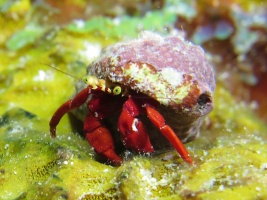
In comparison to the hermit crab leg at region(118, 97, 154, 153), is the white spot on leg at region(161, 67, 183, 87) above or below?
above

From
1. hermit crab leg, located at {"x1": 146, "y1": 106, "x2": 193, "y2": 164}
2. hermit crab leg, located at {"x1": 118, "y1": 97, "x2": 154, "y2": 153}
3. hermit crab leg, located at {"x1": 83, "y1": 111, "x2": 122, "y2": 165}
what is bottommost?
hermit crab leg, located at {"x1": 83, "y1": 111, "x2": 122, "y2": 165}

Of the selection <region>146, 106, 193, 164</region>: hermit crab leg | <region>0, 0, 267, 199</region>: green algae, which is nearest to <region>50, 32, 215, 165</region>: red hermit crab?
<region>146, 106, 193, 164</region>: hermit crab leg

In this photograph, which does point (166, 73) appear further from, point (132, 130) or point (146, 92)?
point (132, 130)

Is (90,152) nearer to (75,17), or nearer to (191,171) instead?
(191,171)

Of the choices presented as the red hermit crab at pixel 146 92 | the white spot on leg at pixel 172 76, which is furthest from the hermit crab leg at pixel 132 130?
the white spot on leg at pixel 172 76

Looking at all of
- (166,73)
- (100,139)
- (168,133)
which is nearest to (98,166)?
(100,139)

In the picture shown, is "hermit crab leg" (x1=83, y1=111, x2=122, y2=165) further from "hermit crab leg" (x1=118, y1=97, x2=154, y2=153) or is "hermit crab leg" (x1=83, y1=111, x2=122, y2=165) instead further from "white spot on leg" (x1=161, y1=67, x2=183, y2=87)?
"white spot on leg" (x1=161, y1=67, x2=183, y2=87)

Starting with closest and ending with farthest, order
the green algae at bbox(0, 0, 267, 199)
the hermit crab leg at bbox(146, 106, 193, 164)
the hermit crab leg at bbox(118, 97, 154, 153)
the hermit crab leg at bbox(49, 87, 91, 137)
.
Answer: the green algae at bbox(0, 0, 267, 199), the hermit crab leg at bbox(146, 106, 193, 164), the hermit crab leg at bbox(118, 97, 154, 153), the hermit crab leg at bbox(49, 87, 91, 137)

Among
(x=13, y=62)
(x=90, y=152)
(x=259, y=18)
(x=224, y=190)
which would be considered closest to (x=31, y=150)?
(x=90, y=152)
